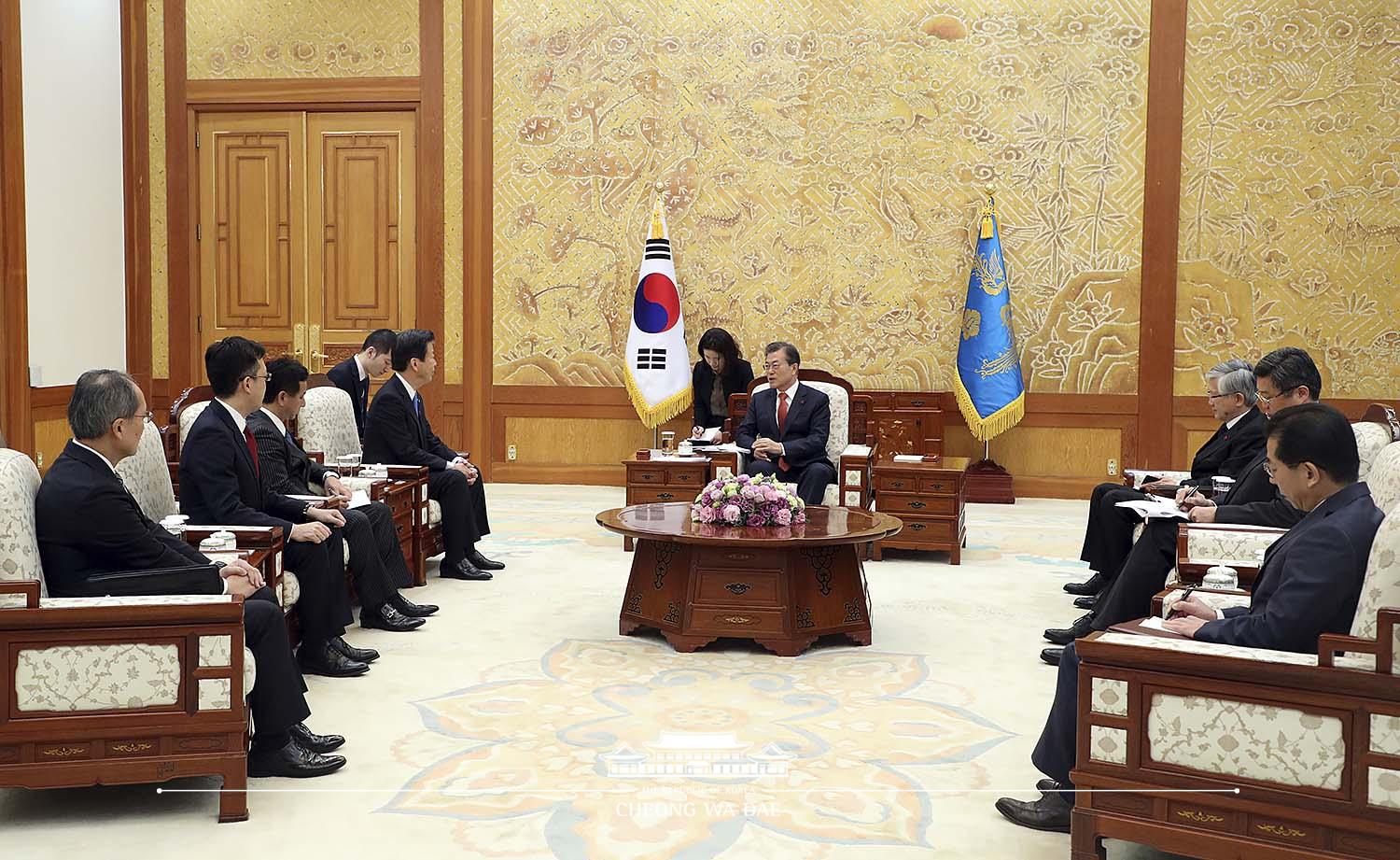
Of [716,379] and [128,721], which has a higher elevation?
[716,379]

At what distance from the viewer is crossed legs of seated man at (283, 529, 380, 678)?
4.56m

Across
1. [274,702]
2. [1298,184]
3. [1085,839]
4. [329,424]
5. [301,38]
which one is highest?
[301,38]

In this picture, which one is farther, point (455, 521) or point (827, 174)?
point (827, 174)

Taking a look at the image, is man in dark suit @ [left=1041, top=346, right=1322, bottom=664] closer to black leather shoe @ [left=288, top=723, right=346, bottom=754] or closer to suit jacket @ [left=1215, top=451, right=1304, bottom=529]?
suit jacket @ [left=1215, top=451, right=1304, bottom=529]

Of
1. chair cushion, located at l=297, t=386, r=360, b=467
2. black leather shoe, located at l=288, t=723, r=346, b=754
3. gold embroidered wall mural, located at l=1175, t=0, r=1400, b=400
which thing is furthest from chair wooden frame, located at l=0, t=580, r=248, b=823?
gold embroidered wall mural, located at l=1175, t=0, r=1400, b=400

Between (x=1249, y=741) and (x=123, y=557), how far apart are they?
294cm

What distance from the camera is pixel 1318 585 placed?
282 centimetres

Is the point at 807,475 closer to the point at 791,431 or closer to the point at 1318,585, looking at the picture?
the point at 791,431

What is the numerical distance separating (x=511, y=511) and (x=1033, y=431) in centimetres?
405

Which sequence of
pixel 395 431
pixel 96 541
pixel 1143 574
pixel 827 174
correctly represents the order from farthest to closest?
pixel 827 174 < pixel 395 431 < pixel 1143 574 < pixel 96 541

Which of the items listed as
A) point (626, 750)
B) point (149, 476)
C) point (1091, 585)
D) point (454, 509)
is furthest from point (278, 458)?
point (1091, 585)

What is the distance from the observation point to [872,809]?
11.0 feet

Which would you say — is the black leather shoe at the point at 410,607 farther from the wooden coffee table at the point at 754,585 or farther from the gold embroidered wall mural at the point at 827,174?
the gold embroidered wall mural at the point at 827,174

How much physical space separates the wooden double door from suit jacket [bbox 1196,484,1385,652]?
8145mm
